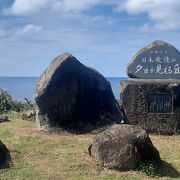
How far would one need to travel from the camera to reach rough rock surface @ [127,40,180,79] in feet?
40.9

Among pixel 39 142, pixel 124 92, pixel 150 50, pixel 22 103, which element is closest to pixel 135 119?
pixel 124 92

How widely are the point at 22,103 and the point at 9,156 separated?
10.5 metres

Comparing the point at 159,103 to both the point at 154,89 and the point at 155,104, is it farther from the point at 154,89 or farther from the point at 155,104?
the point at 154,89

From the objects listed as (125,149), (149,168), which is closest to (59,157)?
(125,149)

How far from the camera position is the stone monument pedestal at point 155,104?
1213 centimetres

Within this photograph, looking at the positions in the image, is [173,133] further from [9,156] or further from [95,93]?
[9,156]

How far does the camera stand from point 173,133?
12.1 meters

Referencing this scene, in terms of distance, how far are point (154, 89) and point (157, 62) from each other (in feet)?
2.54

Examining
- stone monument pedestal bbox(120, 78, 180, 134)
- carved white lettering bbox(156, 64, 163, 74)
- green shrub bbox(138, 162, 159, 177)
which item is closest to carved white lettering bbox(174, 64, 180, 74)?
stone monument pedestal bbox(120, 78, 180, 134)

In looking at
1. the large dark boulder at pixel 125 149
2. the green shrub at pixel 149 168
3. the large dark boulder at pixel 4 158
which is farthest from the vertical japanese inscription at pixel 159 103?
the large dark boulder at pixel 4 158

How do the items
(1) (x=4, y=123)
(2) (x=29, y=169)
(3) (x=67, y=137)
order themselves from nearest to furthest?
(2) (x=29, y=169) → (3) (x=67, y=137) → (1) (x=4, y=123)

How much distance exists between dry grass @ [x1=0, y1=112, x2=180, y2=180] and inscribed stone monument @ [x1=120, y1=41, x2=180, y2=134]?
1.85 ft

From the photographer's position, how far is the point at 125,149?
329 inches

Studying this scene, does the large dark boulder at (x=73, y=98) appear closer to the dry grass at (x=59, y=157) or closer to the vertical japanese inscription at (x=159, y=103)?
the dry grass at (x=59, y=157)
